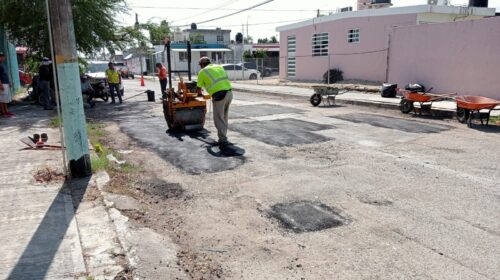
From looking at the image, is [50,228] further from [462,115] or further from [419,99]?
[419,99]

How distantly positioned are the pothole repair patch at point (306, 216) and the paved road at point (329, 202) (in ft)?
0.04

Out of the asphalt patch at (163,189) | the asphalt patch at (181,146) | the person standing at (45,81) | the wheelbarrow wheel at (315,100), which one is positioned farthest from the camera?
the wheelbarrow wheel at (315,100)

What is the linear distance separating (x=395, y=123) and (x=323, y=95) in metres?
4.55

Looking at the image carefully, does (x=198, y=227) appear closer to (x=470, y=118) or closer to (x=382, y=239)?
(x=382, y=239)

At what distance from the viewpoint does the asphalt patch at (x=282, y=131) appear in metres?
9.50

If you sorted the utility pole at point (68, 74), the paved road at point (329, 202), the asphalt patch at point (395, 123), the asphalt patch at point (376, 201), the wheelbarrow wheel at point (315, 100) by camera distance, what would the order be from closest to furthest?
the paved road at point (329, 202), the asphalt patch at point (376, 201), the utility pole at point (68, 74), the asphalt patch at point (395, 123), the wheelbarrow wheel at point (315, 100)

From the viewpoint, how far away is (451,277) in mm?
3732

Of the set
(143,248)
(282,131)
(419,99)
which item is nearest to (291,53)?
(419,99)

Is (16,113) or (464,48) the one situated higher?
(464,48)

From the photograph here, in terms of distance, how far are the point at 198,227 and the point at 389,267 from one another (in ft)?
6.87

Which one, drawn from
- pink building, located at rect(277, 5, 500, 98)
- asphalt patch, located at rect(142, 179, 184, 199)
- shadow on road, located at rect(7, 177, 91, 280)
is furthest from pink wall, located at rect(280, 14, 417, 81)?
shadow on road, located at rect(7, 177, 91, 280)

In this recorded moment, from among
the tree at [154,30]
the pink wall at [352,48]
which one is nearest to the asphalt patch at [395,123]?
the pink wall at [352,48]

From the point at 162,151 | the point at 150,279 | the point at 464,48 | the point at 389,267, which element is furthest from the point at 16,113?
the point at 464,48

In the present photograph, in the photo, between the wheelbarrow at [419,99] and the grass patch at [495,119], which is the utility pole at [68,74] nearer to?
the wheelbarrow at [419,99]
